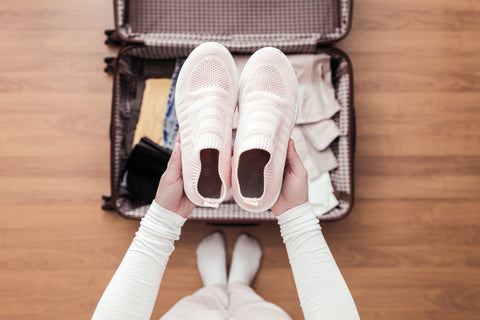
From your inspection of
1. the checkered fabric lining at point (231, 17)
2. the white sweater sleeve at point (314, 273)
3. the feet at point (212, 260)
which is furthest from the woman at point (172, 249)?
the checkered fabric lining at point (231, 17)

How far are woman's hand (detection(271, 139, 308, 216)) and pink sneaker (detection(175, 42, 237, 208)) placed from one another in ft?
0.39

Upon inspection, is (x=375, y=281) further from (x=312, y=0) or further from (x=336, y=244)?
(x=312, y=0)

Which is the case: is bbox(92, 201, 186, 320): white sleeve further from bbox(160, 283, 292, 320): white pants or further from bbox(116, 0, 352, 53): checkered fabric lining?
bbox(116, 0, 352, 53): checkered fabric lining

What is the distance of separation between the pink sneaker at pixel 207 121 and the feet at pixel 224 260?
40 centimetres

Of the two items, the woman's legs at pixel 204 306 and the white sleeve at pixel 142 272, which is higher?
the white sleeve at pixel 142 272

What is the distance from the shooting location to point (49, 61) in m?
1.01

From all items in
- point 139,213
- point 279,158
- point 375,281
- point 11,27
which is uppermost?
point 11,27

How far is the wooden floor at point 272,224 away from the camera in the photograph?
99cm

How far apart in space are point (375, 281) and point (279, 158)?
2.16 ft

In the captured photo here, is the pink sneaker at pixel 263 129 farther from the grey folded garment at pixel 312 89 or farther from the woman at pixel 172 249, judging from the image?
the grey folded garment at pixel 312 89

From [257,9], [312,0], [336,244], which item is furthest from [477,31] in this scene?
[336,244]

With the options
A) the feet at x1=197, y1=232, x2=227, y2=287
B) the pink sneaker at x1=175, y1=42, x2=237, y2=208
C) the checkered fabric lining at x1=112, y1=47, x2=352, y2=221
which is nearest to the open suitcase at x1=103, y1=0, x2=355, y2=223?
the checkered fabric lining at x1=112, y1=47, x2=352, y2=221

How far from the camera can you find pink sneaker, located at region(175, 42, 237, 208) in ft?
1.89

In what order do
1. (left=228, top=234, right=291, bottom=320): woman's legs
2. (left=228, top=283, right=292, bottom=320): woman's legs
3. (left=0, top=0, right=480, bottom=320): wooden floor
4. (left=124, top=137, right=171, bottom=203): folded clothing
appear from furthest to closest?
(left=0, top=0, right=480, bottom=320): wooden floor
(left=124, top=137, right=171, bottom=203): folded clothing
(left=228, top=234, right=291, bottom=320): woman's legs
(left=228, top=283, right=292, bottom=320): woman's legs
